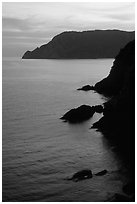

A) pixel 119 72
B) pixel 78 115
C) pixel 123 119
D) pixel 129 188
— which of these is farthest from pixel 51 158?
pixel 119 72

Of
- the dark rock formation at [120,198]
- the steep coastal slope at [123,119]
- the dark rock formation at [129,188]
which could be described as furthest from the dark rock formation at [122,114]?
the dark rock formation at [120,198]

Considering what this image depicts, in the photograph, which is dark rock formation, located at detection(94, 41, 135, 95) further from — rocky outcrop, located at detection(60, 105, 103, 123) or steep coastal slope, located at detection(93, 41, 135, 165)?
steep coastal slope, located at detection(93, 41, 135, 165)

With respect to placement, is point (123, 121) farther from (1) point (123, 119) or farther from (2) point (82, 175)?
(2) point (82, 175)

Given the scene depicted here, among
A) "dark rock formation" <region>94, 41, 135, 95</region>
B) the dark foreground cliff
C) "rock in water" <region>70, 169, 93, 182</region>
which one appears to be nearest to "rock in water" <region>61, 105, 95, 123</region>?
the dark foreground cliff

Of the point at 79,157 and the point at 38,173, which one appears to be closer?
the point at 38,173

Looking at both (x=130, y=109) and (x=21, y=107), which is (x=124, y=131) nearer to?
(x=130, y=109)

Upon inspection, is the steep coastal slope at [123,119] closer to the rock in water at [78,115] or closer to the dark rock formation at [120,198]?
the rock in water at [78,115]

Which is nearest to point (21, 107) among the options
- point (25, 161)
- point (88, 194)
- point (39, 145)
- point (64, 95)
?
point (64, 95)

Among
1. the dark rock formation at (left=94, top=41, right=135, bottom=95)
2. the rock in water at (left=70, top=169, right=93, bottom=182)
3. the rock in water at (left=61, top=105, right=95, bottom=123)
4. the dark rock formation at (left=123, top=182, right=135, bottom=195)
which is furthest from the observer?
the dark rock formation at (left=94, top=41, right=135, bottom=95)
